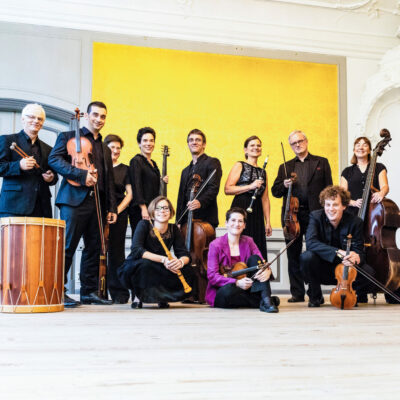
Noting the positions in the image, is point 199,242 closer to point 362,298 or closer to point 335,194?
point 335,194

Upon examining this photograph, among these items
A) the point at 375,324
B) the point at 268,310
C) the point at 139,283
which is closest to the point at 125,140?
the point at 139,283

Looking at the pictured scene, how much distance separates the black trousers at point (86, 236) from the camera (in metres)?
3.71

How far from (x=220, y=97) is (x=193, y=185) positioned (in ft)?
7.68

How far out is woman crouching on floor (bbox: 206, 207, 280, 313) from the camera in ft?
11.7

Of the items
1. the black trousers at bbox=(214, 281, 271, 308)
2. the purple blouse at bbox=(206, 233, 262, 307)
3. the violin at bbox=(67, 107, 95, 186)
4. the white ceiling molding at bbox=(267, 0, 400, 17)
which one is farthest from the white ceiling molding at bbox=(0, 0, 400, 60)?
the black trousers at bbox=(214, 281, 271, 308)

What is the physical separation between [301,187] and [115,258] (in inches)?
57.4

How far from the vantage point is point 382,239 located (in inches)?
157

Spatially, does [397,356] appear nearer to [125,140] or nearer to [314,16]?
[125,140]

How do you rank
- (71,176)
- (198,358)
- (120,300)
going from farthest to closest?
(120,300), (71,176), (198,358)

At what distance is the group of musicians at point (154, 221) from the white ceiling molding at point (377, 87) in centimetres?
246

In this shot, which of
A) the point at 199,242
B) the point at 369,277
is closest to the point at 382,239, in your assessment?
the point at 369,277

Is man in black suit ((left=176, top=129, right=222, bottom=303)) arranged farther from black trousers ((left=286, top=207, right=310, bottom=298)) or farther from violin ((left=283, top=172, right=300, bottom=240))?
black trousers ((left=286, top=207, right=310, bottom=298))

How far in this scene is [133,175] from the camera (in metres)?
4.25

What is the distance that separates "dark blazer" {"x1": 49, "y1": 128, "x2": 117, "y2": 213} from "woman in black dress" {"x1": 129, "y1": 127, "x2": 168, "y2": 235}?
1.08 ft
